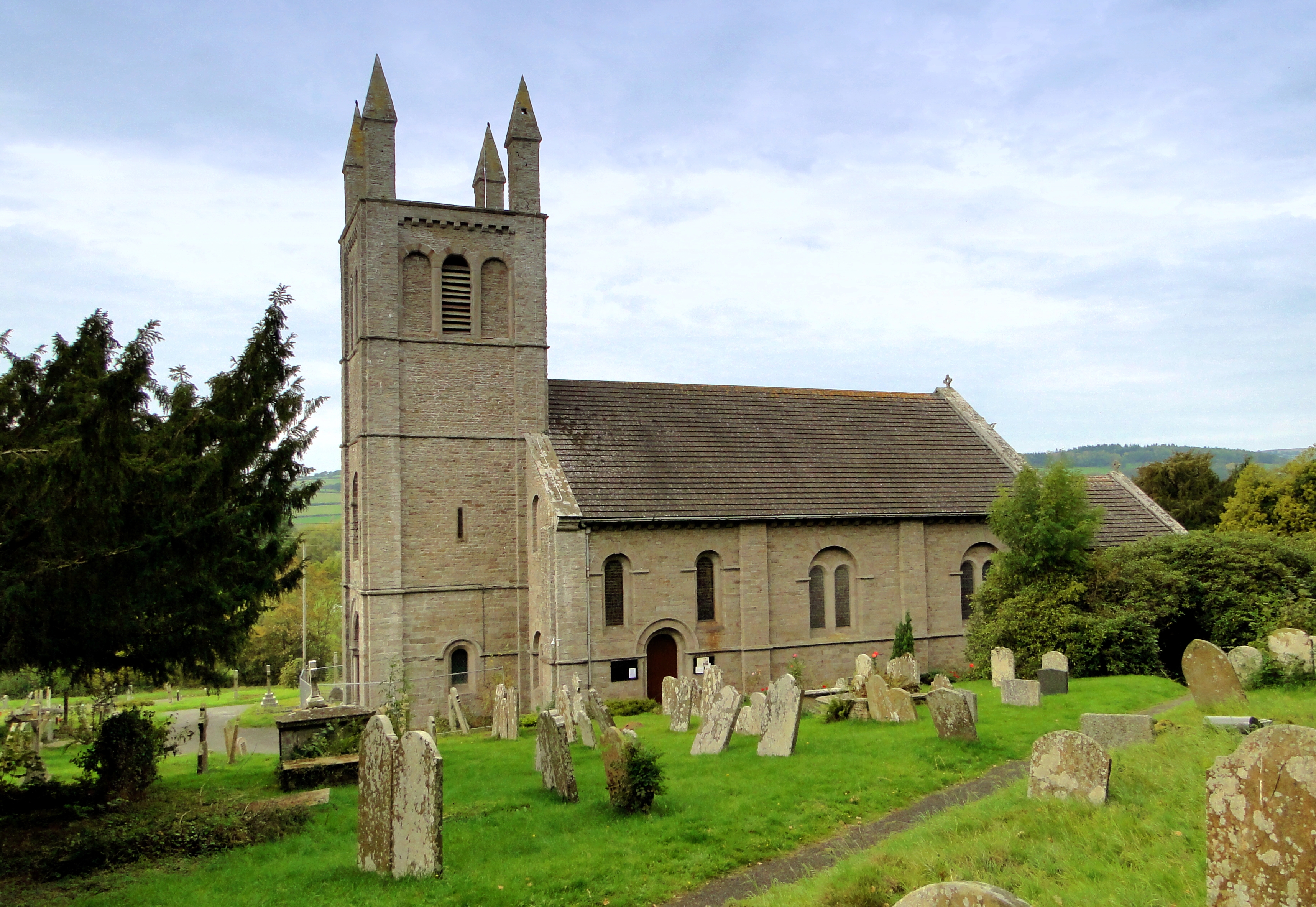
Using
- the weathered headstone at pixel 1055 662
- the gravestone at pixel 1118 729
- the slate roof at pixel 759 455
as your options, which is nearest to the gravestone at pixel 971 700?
the gravestone at pixel 1118 729

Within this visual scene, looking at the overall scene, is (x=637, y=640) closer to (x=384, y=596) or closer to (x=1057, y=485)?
(x=384, y=596)

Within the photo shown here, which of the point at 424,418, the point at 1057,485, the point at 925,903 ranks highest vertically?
the point at 424,418

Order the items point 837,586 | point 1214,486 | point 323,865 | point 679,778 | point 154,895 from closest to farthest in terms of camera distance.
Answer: point 154,895, point 323,865, point 679,778, point 837,586, point 1214,486

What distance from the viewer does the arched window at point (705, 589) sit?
27.5 metres

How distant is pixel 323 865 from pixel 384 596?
16.2m

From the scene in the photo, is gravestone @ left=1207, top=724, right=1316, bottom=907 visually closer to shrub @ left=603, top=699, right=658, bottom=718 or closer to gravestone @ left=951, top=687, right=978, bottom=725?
gravestone @ left=951, top=687, right=978, bottom=725

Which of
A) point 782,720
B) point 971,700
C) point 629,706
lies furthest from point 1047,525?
point 782,720

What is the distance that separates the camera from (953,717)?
16.2 metres

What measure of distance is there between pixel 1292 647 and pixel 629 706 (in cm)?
1564

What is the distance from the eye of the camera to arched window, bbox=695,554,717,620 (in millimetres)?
27453

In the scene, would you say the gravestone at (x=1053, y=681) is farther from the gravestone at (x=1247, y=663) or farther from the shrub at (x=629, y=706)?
the shrub at (x=629, y=706)

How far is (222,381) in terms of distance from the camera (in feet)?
40.8

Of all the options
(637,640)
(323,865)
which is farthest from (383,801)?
(637,640)

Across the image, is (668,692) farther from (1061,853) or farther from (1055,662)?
(1061,853)
